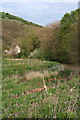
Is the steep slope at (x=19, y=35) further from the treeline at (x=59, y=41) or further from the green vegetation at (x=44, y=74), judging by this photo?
the treeline at (x=59, y=41)

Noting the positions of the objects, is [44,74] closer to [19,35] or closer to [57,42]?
[57,42]

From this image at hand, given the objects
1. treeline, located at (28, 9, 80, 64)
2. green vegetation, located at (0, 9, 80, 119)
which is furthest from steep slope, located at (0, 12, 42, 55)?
treeline, located at (28, 9, 80, 64)

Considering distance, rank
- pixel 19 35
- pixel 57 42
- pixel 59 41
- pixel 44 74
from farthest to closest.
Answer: pixel 19 35 → pixel 57 42 → pixel 59 41 → pixel 44 74

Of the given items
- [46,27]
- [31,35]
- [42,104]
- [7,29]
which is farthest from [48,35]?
[7,29]

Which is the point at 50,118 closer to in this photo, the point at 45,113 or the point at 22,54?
→ the point at 45,113

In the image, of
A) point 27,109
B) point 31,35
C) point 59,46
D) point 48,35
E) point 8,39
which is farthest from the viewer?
point 8,39

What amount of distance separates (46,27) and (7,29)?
21.3 m

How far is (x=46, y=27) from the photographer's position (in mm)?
24766

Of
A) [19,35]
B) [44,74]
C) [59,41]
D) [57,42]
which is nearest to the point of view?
[44,74]

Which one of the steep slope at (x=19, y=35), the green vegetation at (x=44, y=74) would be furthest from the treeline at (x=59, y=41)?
the steep slope at (x=19, y=35)

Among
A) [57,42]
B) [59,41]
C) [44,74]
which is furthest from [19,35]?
[44,74]

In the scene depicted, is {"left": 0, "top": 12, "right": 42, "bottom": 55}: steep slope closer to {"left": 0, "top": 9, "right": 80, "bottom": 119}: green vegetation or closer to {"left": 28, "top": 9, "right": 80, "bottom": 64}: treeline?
{"left": 0, "top": 9, "right": 80, "bottom": 119}: green vegetation

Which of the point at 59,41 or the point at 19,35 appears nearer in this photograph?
the point at 59,41

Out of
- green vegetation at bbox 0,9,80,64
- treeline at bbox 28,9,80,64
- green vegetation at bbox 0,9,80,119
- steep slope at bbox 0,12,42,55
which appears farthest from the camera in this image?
steep slope at bbox 0,12,42,55
